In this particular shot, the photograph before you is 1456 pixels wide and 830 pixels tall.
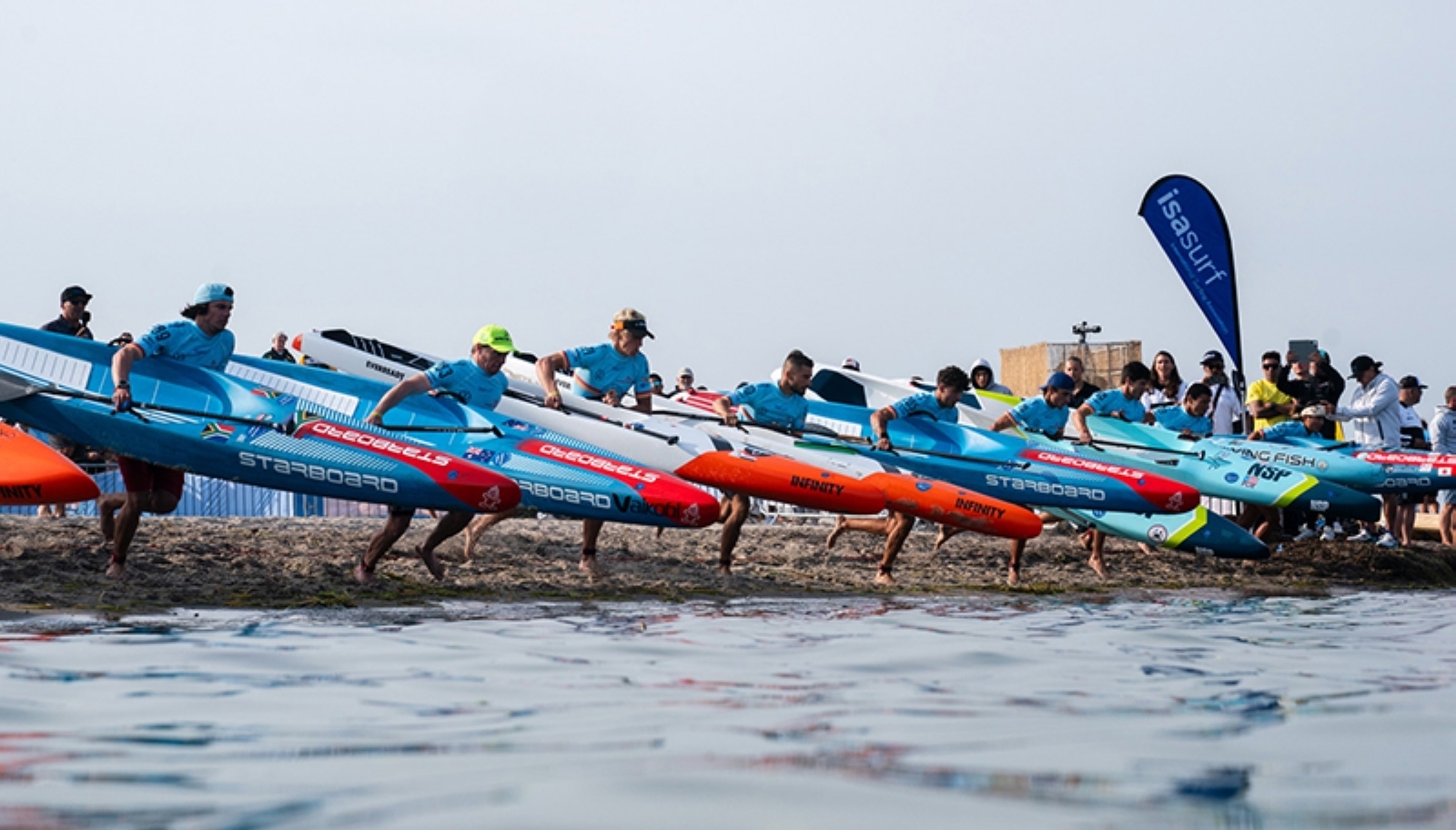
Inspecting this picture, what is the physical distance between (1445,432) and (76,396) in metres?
11.5

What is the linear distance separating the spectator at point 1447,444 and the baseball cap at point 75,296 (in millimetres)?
10970

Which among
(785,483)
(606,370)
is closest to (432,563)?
(606,370)

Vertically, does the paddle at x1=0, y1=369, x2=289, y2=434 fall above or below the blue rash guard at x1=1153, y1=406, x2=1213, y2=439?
below

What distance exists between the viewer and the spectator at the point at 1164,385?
14375 mm

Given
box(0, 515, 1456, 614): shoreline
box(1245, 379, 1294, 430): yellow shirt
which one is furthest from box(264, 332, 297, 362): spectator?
box(1245, 379, 1294, 430): yellow shirt

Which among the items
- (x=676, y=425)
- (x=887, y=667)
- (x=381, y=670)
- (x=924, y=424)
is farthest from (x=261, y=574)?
(x=924, y=424)

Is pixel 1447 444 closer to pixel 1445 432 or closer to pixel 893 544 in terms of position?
pixel 1445 432

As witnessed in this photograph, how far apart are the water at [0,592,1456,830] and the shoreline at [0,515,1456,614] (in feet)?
5.83

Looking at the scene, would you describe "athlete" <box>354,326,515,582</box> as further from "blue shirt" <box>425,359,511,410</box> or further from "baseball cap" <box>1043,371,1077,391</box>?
"baseball cap" <box>1043,371,1077,391</box>

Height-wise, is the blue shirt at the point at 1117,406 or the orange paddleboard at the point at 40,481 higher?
the blue shirt at the point at 1117,406

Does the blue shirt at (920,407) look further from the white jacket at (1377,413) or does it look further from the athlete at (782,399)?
the white jacket at (1377,413)

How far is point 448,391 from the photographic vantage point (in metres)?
9.73

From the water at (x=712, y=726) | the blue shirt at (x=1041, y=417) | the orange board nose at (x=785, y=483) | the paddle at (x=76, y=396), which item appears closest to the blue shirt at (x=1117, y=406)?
the blue shirt at (x=1041, y=417)

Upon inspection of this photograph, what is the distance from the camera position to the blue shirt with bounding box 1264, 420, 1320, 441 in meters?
A: 13.9
